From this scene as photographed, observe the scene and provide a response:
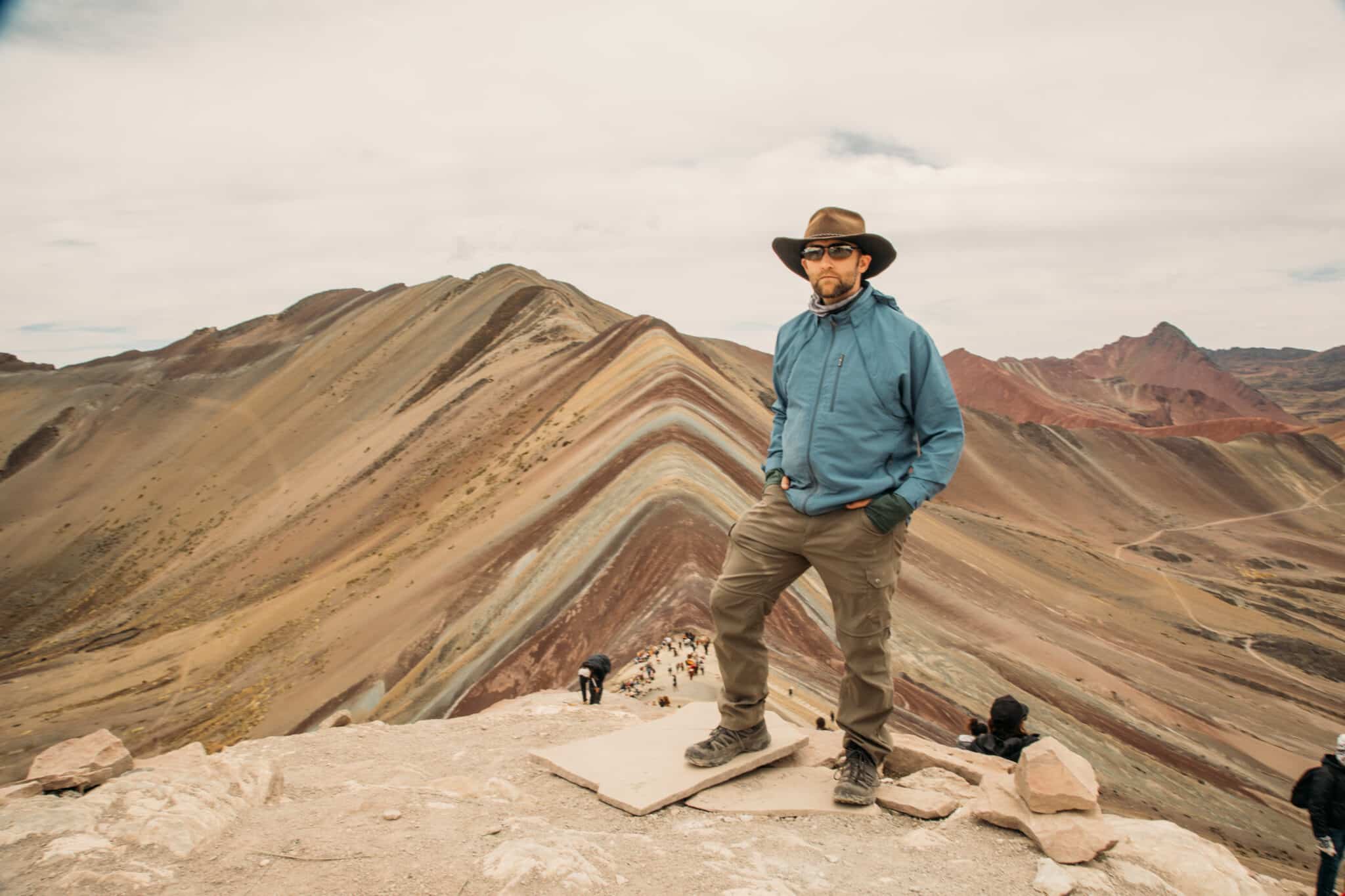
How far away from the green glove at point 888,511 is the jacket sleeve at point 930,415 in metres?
0.08

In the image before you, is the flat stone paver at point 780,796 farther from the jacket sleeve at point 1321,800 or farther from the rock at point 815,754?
the jacket sleeve at point 1321,800

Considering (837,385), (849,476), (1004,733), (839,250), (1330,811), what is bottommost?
(1330,811)

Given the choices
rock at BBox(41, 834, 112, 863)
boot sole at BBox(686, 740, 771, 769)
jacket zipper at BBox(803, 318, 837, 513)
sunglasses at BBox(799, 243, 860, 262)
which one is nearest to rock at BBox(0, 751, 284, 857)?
rock at BBox(41, 834, 112, 863)

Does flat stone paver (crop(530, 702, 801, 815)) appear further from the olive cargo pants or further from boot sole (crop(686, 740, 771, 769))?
the olive cargo pants

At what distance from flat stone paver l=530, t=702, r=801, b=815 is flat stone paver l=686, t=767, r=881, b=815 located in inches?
2.3

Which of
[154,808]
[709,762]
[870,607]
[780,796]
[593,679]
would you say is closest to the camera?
[154,808]

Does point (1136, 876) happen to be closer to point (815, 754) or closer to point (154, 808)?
point (815, 754)

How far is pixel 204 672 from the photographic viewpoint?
2108 centimetres

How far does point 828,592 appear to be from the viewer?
4039mm

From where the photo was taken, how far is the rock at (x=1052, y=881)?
3.29m

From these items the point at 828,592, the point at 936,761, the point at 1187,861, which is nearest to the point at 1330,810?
the point at 1187,861

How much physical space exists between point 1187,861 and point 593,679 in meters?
4.55

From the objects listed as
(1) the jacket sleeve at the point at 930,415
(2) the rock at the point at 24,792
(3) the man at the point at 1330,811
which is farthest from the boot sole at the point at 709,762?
(3) the man at the point at 1330,811

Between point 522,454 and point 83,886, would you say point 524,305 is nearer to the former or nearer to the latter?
point 522,454
